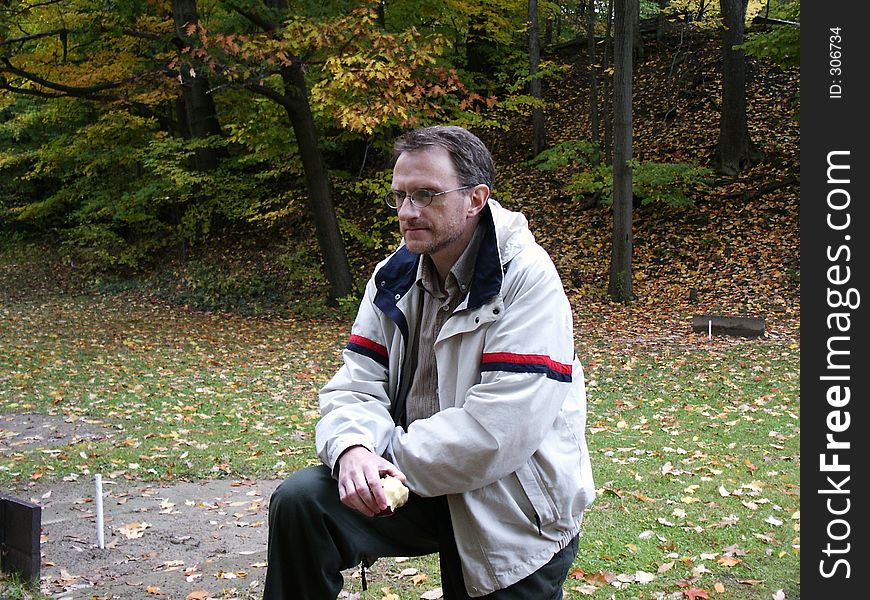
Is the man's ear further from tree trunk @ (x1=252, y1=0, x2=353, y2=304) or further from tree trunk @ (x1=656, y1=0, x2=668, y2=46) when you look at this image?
tree trunk @ (x1=656, y1=0, x2=668, y2=46)

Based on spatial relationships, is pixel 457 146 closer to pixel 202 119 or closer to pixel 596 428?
pixel 596 428

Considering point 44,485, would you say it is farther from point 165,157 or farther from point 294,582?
point 165,157

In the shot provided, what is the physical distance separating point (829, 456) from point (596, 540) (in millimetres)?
1350

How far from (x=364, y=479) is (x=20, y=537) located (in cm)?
264

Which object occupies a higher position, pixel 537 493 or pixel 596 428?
pixel 537 493

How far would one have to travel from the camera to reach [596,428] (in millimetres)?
8055

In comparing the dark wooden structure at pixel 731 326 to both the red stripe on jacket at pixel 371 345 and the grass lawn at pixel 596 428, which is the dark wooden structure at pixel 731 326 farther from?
the red stripe on jacket at pixel 371 345

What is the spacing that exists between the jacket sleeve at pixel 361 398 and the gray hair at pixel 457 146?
51 cm

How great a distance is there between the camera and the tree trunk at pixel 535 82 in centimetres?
1975

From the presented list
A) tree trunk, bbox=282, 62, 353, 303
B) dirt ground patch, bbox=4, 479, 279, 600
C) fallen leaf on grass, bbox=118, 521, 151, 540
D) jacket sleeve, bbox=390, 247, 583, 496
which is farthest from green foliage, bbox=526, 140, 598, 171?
jacket sleeve, bbox=390, 247, 583, 496

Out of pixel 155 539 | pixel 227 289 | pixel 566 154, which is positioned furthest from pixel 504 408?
pixel 566 154

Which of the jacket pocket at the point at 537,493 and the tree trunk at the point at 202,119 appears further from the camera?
the tree trunk at the point at 202,119

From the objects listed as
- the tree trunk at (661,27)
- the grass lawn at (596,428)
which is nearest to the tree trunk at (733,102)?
the tree trunk at (661,27)

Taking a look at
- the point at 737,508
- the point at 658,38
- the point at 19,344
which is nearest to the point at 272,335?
the point at 19,344
